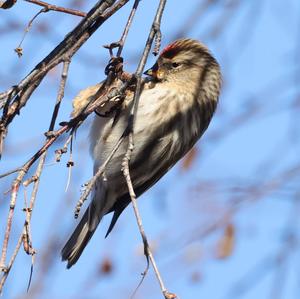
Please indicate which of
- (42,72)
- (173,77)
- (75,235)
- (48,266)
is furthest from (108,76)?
(48,266)

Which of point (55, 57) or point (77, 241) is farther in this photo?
point (77, 241)

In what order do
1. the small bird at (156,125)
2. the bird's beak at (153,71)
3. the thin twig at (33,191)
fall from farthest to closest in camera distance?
the bird's beak at (153,71)
the small bird at (156,125)
the thin twig at (33,191)

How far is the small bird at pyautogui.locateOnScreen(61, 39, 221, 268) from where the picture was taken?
3.79 m

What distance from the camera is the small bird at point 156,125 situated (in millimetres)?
3791

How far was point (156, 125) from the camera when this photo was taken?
380cm

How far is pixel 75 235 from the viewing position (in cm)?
441

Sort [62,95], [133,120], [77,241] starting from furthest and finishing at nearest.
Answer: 1. [77,241]
2. [133,120]
3. [62,95]

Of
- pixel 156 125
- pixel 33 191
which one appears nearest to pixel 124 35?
pixel 33 191

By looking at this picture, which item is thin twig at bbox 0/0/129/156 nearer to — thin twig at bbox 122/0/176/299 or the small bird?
thin twig at bbox 122/0/176/299

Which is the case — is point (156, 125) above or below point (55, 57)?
above

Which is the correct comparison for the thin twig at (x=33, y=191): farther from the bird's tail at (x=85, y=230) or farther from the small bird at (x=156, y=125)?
the bird's tail at (x=85, y=230)

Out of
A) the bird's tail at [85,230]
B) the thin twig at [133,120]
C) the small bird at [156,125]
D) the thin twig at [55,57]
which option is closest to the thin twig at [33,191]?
the thin twig at [55,57]

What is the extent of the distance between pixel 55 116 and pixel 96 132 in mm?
1388

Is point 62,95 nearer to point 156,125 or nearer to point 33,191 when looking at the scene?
point 33,191
